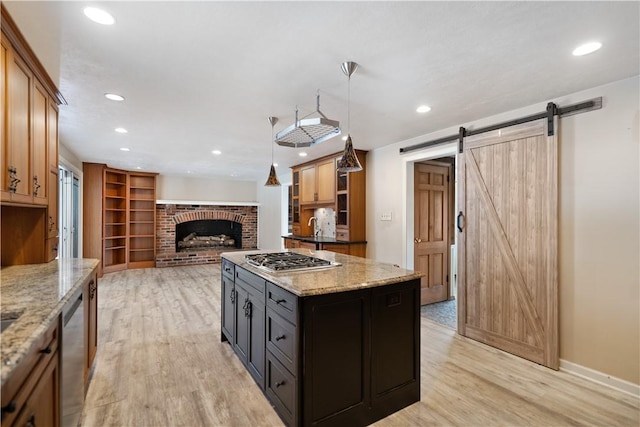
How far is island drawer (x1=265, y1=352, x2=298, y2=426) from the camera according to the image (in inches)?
71.6

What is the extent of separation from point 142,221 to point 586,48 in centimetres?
822

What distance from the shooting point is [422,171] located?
14.6 feet

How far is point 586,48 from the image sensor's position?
74.5 inches

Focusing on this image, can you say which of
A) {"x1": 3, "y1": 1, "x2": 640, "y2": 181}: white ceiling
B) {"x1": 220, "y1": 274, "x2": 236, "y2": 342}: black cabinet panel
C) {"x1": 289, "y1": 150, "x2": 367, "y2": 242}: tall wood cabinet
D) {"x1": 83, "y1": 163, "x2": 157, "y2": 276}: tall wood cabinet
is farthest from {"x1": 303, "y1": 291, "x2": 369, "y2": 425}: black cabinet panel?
{"x1": 83, "y1": 163, "x2": 157, "y2": 276}: tall wood cabinet

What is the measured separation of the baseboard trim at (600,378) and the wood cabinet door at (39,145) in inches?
167

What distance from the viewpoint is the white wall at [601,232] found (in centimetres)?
230

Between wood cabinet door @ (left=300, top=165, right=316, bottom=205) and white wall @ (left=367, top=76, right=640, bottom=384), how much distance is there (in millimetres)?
3389

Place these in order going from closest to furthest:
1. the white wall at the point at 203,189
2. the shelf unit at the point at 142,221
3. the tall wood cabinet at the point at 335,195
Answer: the tall wood cabinet at the point at 335,195 < the shelf unit at the point at 142,221 < the white wall at the point at 203,189

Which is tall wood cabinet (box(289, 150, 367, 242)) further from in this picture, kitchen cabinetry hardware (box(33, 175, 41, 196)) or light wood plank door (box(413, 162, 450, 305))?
kitchen cabinetry hardware (box(33, 175, 41, 196))

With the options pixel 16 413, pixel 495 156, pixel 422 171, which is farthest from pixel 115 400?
pixel 422 171

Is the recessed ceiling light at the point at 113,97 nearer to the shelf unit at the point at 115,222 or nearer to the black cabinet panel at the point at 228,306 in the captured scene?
the black cabinet panel at the point at 228,306

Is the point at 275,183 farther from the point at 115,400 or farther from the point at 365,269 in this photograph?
the point at 115,400

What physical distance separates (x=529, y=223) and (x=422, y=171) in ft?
5.89

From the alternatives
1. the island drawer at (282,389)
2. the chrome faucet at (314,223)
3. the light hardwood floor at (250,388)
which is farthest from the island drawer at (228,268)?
the chrome faucet at (314,223)
